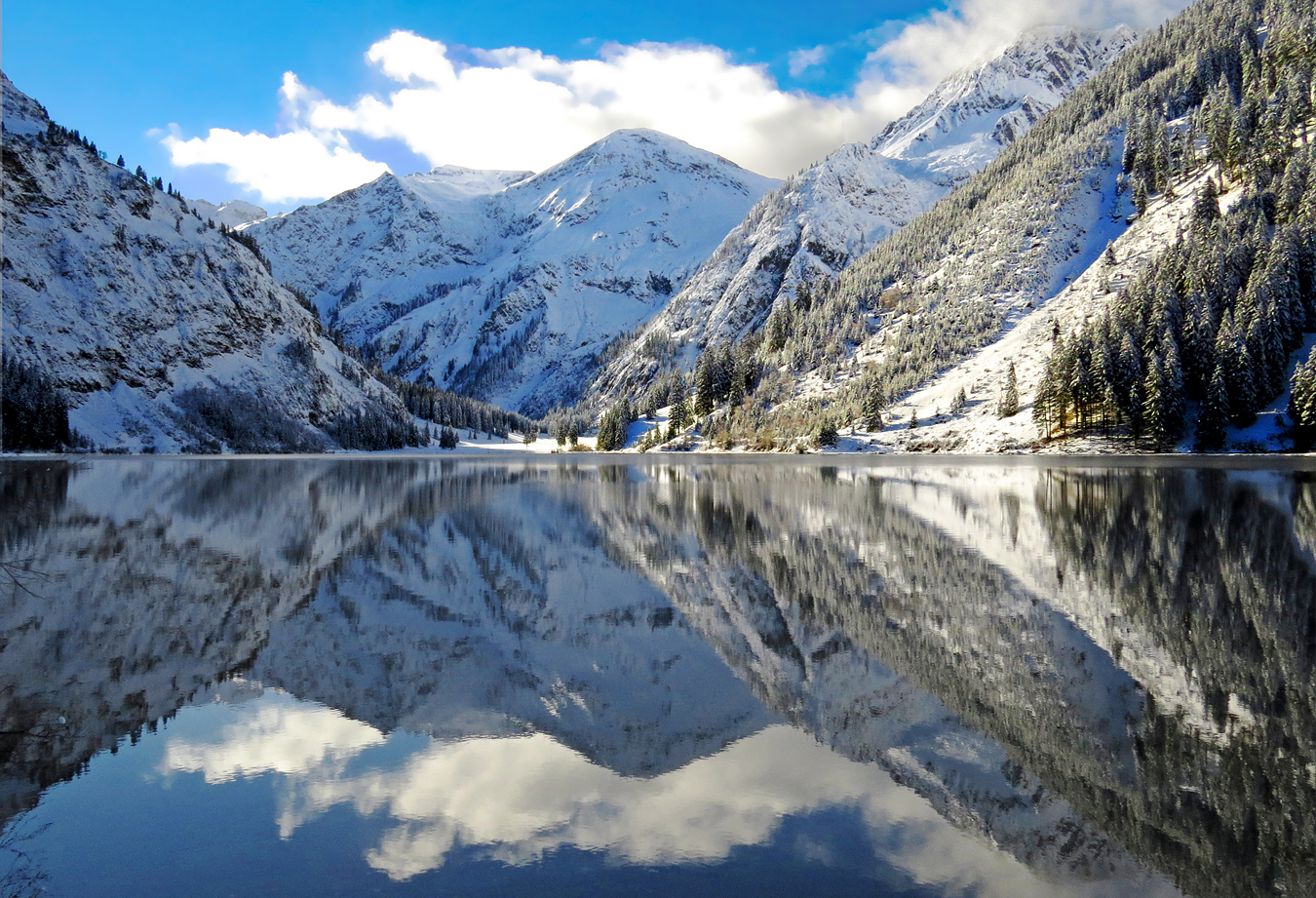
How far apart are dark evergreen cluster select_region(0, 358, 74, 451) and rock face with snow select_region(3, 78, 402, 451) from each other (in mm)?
15585

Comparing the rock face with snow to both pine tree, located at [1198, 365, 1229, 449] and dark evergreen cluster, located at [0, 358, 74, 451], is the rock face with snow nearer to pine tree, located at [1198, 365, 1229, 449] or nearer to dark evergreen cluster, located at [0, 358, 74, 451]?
dark evergreen cluster, located at [0, 358, 74, 451]

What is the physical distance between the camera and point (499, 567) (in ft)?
72.6

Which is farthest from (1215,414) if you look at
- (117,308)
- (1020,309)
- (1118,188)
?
(117,308)

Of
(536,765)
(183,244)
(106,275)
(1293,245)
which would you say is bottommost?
(536,765)

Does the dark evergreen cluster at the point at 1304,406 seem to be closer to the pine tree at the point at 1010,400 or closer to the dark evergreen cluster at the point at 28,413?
the pine tree at the point at 1010,400

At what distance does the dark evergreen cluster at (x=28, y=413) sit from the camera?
122 m

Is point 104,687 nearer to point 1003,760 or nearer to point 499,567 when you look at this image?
point 499,567

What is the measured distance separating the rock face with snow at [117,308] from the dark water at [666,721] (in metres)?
174

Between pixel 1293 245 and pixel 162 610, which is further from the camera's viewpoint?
pixel 1293 245

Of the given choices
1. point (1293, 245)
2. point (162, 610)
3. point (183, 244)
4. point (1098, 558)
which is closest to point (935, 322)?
point (1293, 245)

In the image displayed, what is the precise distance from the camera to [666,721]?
10852 millimetres

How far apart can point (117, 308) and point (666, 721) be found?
214m

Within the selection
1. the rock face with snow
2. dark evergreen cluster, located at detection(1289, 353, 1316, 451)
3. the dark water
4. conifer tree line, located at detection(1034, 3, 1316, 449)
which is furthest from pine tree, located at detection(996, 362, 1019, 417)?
the rock face with snow

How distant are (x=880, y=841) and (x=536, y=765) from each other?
4.30 metres
